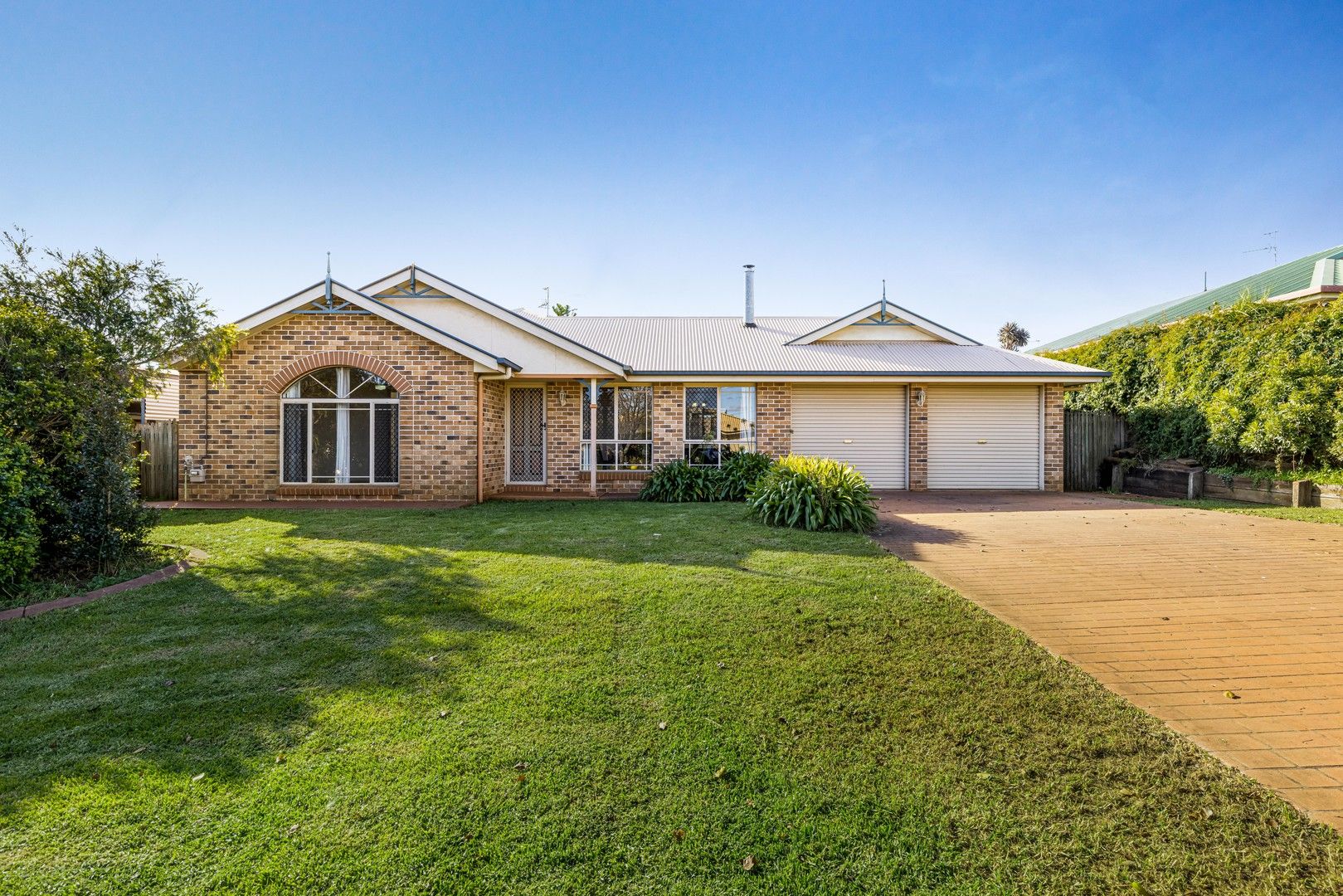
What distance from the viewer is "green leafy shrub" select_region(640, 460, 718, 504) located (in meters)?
12.7

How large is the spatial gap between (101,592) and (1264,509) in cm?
1716

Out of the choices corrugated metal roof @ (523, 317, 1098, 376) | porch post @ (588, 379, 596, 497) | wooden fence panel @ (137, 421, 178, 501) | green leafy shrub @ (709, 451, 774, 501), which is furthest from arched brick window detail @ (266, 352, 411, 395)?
green leafy shrub @ (709, 451, 774, 501)

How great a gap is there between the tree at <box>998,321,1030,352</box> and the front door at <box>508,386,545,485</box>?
52532 millimetres

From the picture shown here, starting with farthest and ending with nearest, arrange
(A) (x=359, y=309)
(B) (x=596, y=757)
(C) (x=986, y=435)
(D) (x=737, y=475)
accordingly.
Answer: (C) (x=986, y=435)
(D) (x=737, y=475)
(A) (x=359, y=309)
(B) (x=596, y=757)

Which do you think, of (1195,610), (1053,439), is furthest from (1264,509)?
(1195,610)

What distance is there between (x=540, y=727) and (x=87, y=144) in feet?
47.8

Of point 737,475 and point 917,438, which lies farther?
point 917,438

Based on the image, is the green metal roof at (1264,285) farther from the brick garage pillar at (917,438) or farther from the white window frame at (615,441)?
the white window frame at (615,441)

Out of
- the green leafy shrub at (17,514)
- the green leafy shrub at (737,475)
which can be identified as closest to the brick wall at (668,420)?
the green leafy shrub at (737,475)

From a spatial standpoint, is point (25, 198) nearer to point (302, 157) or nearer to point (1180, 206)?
point (302, 157)

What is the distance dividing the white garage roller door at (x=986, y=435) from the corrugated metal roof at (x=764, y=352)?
2.75 ft

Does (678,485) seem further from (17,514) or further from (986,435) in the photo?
(17,514)

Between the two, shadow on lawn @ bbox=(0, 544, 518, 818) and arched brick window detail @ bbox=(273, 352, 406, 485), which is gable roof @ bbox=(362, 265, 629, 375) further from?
shadow on lawn @ bbox=(0, 544, 518, 818)

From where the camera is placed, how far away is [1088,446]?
625 inches
